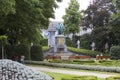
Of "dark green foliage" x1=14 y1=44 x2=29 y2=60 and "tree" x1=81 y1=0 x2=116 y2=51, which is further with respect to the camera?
"tree" x1=81 y1=0 x2=116 y2=51

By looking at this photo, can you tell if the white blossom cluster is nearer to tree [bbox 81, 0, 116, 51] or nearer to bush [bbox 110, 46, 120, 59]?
bush [bbox 110, 46, 120, 59]

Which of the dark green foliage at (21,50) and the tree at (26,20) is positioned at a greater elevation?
the tree at (26,20)

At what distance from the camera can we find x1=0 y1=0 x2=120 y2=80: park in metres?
18.2

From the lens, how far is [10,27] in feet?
126

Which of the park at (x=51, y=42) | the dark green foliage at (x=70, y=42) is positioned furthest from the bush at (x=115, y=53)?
the dark green foliage at (x=70, y=42)

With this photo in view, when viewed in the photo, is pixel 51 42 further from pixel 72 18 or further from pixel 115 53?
pixel 115 53

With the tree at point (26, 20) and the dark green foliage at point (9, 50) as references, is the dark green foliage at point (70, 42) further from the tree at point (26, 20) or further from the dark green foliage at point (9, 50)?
the tree at point (26, 20)

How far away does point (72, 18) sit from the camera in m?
79.4

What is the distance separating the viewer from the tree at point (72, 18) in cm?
7812

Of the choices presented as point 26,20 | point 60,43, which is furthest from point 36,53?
point 60,43

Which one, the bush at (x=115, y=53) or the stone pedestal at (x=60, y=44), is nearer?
the bush at (x=115, y=53)

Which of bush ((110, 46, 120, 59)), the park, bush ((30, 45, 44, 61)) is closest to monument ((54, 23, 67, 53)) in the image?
the park

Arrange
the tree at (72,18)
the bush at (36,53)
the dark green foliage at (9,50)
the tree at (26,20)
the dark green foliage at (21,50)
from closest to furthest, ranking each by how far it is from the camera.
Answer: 1. the tree at (26,20)
2. the dark green foliage at (9,50)
3. the dark green foliage at (21,50)
4. the bush at (36,53)
5. the tree at (72,18)

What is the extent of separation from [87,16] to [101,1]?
3.76m
